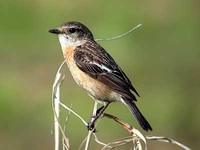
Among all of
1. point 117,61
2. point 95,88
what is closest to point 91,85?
point 95,88

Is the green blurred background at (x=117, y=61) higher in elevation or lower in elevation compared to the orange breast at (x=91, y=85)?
lower

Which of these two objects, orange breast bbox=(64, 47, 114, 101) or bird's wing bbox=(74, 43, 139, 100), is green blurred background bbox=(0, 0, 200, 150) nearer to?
bird's wing bbox=(74, 43, 139, 100)

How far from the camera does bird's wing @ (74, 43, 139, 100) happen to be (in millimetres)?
9648

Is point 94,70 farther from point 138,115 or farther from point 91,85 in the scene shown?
point 138,115

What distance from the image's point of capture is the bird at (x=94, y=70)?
9492 mm

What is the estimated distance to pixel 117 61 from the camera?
18.4 metres

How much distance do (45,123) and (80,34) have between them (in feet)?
18.5

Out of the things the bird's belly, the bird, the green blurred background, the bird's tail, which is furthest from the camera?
the green blurred background

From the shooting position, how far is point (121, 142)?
725cm

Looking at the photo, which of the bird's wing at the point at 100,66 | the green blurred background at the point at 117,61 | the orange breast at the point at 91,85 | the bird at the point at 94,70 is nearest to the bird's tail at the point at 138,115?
the bird at the point at 94,70

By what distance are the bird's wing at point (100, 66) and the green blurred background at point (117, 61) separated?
4.48 meters

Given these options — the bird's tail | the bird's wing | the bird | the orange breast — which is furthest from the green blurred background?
the bird's tail

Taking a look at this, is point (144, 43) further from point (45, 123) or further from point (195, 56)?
point (45, 123)

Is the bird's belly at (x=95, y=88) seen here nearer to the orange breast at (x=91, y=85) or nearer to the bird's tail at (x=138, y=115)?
the orange breast at (x=91, y=85)
